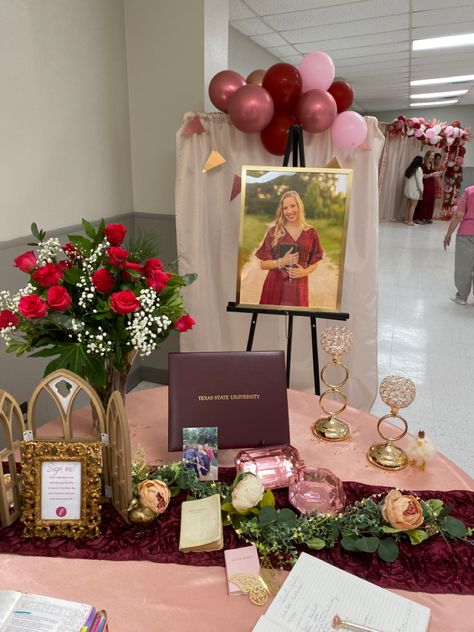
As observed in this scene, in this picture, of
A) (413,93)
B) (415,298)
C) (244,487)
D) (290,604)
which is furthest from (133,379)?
(413,93)

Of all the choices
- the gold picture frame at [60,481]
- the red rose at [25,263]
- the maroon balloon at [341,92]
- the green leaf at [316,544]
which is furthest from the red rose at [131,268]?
the maroon balloon at [341,92]

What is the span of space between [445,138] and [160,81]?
387 inches

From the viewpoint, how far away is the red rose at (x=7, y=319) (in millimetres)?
1136

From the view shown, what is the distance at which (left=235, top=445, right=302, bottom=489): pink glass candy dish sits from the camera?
122 cm

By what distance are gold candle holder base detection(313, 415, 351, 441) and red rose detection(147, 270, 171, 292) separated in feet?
2.19

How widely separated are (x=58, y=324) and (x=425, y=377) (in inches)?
113

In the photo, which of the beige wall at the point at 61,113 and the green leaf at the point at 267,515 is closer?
the green leaf at the point at 267,515

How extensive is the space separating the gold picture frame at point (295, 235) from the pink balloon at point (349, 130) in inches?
15.7

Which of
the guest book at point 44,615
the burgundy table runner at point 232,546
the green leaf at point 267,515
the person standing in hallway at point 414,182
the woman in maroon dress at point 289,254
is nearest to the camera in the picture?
the guest book at point 44,615

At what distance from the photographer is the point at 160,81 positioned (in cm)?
264

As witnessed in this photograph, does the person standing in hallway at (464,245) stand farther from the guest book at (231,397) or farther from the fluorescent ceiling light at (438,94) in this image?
the fluorescent ceiling light at (438,94)

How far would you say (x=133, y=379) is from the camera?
318 cm

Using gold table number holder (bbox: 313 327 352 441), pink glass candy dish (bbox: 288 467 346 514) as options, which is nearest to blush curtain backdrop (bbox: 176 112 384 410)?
gold table number holder (bbox: 313 327 352 441)

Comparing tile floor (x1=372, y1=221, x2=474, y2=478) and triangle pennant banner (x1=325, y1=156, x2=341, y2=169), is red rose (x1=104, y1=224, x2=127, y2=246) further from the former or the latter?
tile floor (x1=372, y1=221, x2=474, y2=478)
